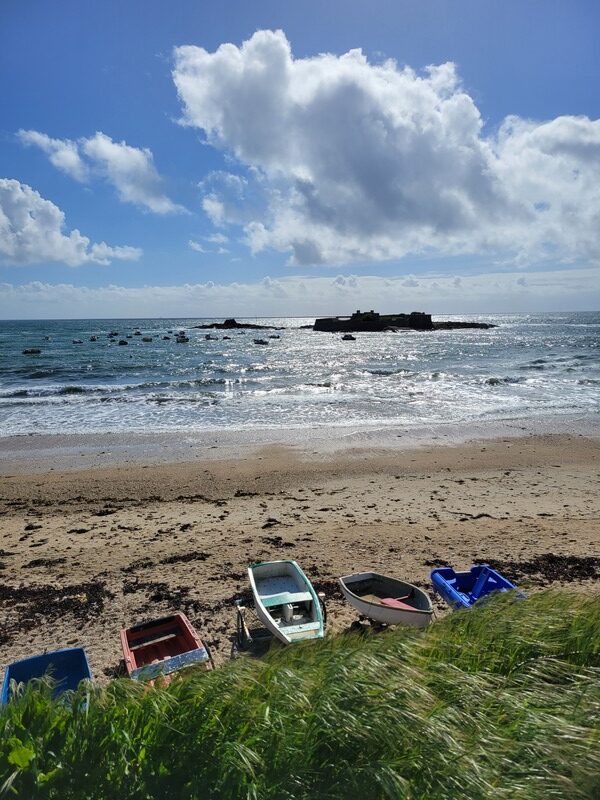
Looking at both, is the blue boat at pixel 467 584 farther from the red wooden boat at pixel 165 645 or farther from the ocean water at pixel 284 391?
the ocean water at pixel 284 391

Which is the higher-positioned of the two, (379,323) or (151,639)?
(379,323)

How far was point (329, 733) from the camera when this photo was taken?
119 inches

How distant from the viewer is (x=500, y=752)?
286 centimetres

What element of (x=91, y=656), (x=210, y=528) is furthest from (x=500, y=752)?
(x=210, y=528)

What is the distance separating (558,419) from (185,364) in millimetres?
34457

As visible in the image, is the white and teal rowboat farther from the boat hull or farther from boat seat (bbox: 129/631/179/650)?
boat seat (bbox: 129/631/179/650)

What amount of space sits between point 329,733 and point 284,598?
4.23 m

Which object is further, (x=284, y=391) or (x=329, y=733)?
(x=284, y=391)

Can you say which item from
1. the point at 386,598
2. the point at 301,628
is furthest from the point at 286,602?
the point at 386,598

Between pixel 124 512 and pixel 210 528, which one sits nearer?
pixel 210 528

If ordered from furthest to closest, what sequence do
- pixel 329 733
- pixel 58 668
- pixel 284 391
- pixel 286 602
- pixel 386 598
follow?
pixel 284 391
pixel 386 598
pixel 286 602
pixel 58 668
pixel 329 733

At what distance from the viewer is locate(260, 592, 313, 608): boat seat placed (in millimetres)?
7078

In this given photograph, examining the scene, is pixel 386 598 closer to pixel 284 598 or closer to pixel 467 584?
pixel 467 584

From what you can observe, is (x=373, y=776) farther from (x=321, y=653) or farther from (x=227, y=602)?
(x=227, y=602)
